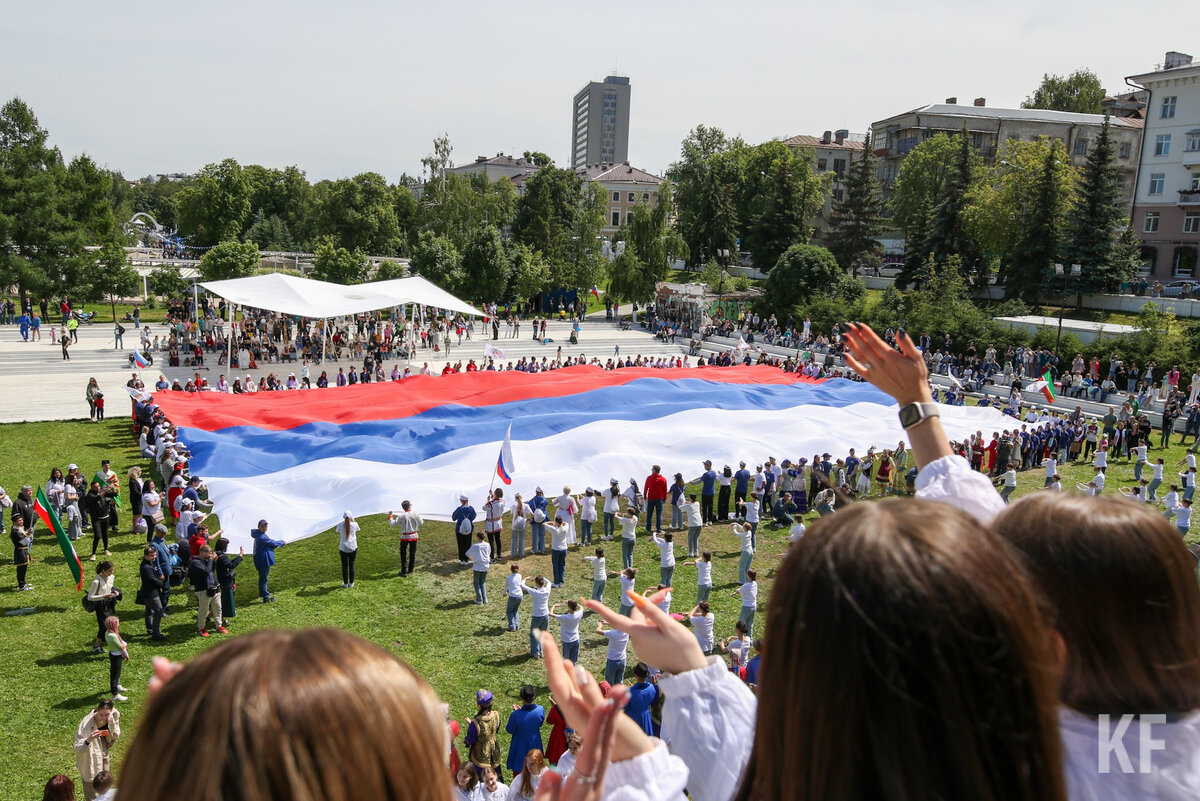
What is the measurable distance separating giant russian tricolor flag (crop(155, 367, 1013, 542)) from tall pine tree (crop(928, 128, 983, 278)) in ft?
86.4

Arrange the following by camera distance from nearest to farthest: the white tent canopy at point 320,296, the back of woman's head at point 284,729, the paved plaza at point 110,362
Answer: the back of woman's head at point 284,729 < the paved plaza at point 110,362 < the white tent canopy at point 320,296

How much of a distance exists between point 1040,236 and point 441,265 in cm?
3492

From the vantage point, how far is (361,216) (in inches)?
2881

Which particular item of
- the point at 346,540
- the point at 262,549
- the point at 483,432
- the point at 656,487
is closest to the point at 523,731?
the point at 346,540

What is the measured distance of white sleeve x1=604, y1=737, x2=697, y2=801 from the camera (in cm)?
161

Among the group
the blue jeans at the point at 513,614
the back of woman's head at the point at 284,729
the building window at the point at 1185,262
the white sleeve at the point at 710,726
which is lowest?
the blue jeans at the point at 513,614

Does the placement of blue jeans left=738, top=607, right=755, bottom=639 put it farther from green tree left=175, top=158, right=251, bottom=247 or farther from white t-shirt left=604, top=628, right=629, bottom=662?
green tree left=175, top=158, right=251, bottom=247

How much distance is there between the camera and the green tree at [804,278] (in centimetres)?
5016

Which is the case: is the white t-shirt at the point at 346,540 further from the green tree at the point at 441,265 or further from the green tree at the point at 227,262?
the green tree at the point at 227,262

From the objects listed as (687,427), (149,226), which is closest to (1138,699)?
(687,427)

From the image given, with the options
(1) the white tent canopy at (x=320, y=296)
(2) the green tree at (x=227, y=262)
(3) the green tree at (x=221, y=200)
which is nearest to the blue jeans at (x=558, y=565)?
(1) the white tent canopy at (x=320, y=296)

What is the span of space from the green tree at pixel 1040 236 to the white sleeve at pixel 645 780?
2009 inches

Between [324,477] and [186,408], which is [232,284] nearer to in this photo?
[186,408]

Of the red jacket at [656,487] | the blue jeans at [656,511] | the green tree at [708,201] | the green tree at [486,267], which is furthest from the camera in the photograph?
the green tree at [708,201]
